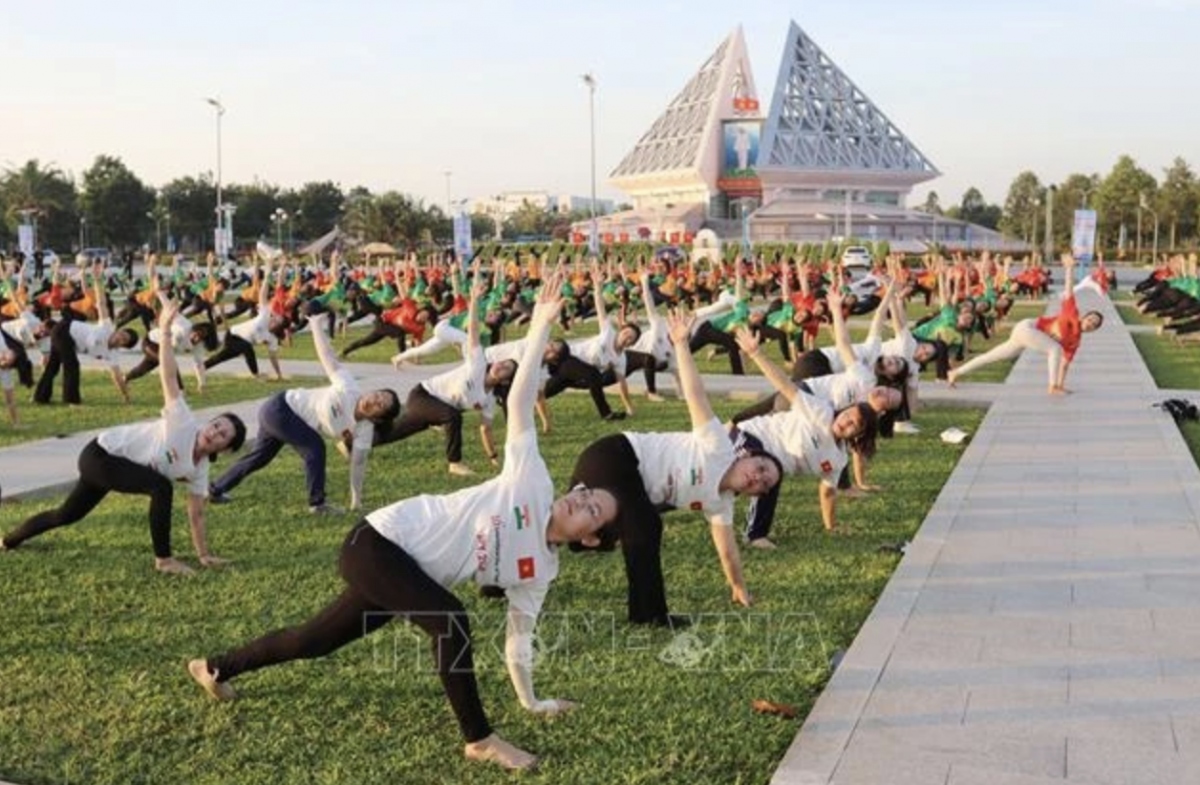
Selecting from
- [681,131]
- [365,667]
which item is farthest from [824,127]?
[365,667]

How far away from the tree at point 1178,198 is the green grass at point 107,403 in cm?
7055

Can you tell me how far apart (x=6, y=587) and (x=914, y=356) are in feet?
28.9

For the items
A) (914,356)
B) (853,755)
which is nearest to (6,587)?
(853,755)

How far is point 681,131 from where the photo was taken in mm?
111188

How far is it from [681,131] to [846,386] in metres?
105

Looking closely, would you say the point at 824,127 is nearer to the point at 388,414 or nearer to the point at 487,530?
the point at 388,414

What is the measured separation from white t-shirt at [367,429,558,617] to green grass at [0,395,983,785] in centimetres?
75

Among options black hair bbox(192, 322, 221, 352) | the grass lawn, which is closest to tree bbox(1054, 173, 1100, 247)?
the grass lawn

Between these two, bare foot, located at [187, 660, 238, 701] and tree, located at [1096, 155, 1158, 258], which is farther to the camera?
tree, located at [1096, 155, 1158, 258]

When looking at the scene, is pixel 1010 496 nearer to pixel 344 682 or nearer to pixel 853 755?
pixel 853 755

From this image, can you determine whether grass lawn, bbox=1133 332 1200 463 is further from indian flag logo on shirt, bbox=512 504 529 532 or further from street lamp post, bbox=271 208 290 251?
street lamp post, bbox=271 208 290 251

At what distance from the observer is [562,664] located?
5.50 metres

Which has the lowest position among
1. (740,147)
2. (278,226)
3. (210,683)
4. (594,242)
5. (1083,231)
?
(210,683)

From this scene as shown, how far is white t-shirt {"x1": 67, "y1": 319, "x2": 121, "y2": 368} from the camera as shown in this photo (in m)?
13.7
